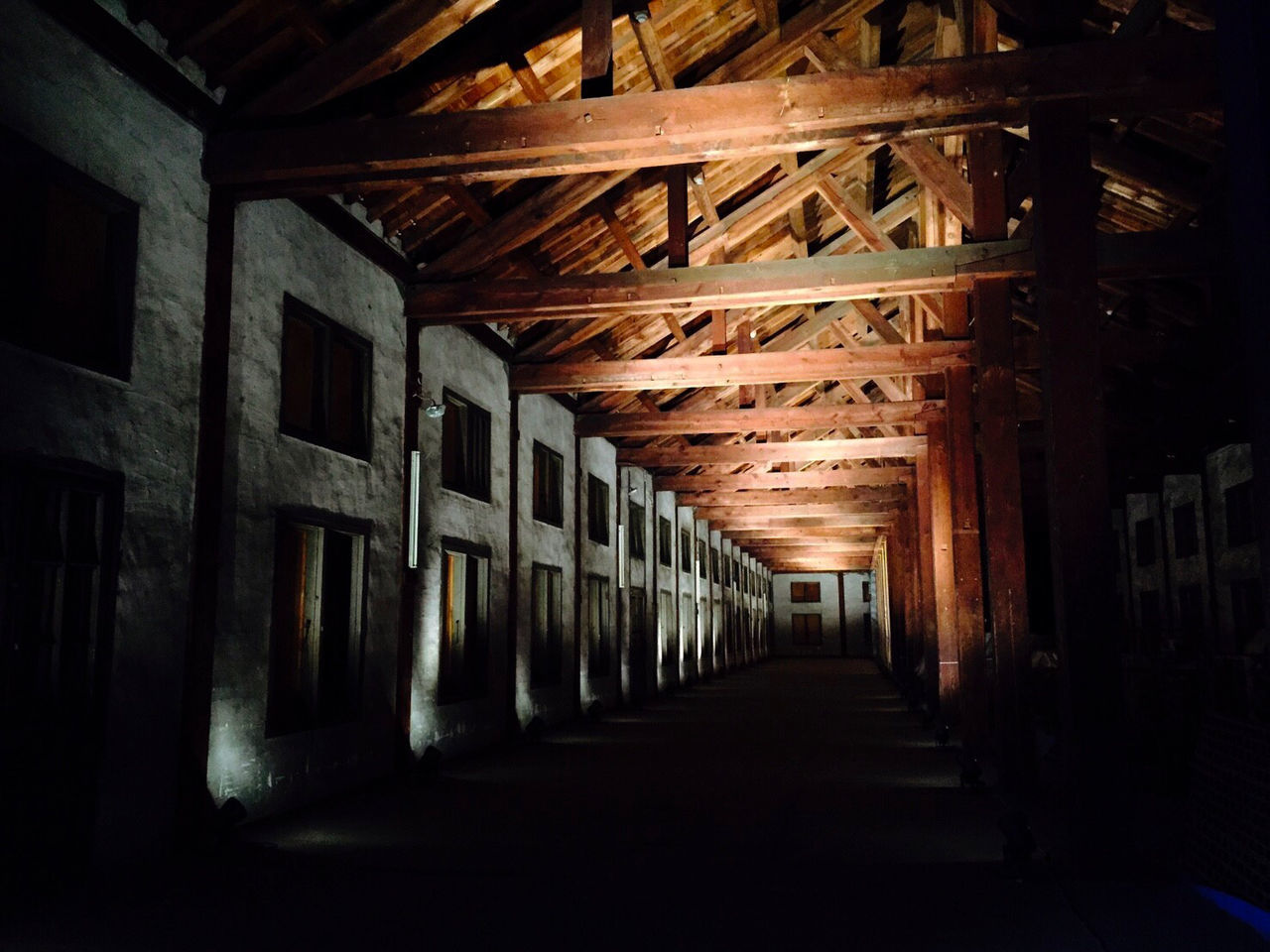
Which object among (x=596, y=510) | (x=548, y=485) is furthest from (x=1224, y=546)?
(x=548, y=485)

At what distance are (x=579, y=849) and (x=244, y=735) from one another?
9.43 feet

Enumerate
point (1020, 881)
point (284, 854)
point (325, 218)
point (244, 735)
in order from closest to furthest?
1. point (1020, 881)
2. point (284, 854)
3. point (244, 735)
4. point (325, 218)

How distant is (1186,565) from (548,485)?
586 inches

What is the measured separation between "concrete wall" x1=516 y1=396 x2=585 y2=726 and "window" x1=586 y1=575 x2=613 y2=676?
3.66ft

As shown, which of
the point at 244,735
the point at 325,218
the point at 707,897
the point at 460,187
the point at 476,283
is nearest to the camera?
the point at 707,897

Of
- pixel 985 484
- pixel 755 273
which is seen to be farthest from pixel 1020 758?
pixel 755 273

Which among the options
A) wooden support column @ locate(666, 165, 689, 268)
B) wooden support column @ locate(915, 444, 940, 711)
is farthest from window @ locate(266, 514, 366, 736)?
wooden support column @ locate(915, 444, 940, 711)

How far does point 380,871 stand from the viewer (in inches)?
238

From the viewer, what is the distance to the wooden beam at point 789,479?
21734 millimetres

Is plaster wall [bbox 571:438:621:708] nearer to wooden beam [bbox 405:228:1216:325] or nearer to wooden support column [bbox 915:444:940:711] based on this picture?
wooden support column [bbox 915:444:940:711]

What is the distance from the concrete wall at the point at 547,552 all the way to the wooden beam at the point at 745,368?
39.4 inches

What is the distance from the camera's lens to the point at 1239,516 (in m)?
18.6

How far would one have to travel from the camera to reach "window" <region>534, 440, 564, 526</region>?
15.3m

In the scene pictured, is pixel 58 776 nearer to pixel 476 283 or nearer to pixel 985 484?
pixel 476 283
